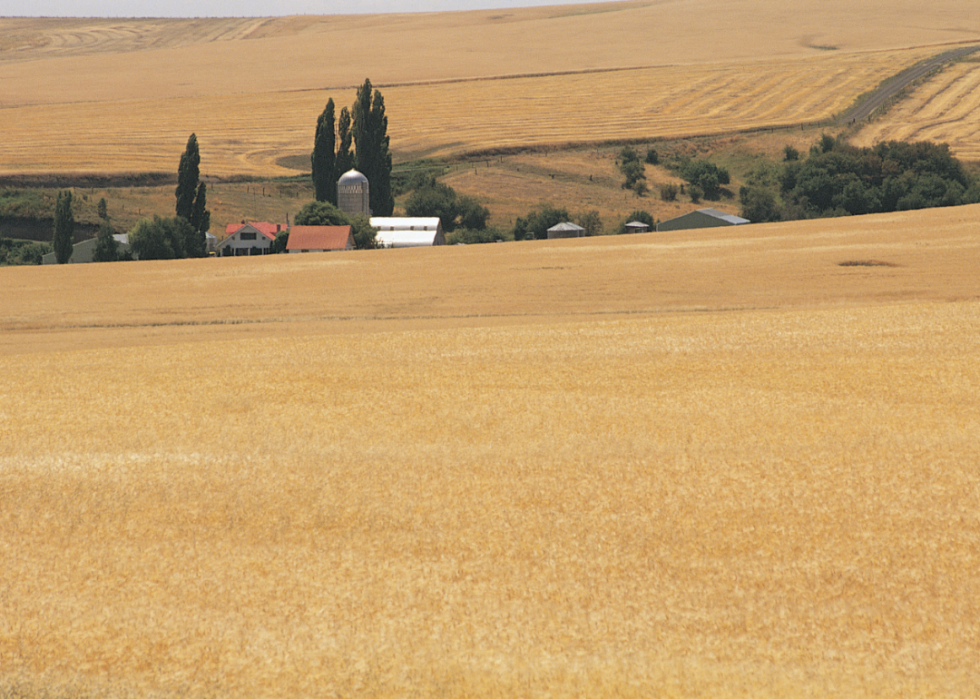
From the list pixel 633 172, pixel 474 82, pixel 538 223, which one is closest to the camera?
pixel 538 223

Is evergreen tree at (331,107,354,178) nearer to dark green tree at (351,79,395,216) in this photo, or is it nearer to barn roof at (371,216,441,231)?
dark green tree at (351,79,395,216)

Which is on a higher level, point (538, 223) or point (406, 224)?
point (406, 224)

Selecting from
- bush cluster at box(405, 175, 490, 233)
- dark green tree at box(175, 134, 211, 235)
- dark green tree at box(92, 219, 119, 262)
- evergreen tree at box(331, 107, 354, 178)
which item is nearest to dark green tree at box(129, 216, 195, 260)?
dark green tree at box(92, 219, 119, 262)

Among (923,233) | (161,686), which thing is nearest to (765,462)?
(161,686)

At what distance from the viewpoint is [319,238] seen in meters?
69.2

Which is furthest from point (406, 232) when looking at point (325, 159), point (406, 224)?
point (325, 159)

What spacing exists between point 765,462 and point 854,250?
26.8m

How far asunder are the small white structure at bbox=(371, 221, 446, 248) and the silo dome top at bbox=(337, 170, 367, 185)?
3.59 metres

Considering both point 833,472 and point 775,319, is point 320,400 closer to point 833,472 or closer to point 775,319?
point 833,472

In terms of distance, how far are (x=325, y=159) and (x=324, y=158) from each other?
0.42 ft

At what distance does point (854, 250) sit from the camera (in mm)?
34656

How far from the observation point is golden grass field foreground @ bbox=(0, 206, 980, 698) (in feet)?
24.0

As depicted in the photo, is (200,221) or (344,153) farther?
(344,153)

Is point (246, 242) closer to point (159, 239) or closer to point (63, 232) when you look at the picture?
point (63, 232)
